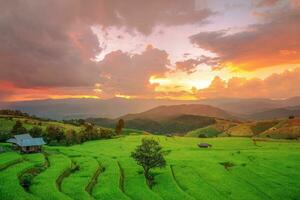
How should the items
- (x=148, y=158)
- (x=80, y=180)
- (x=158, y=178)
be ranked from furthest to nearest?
(x=148, y=158)
(x=158, y=178)
(x=80, y=180)

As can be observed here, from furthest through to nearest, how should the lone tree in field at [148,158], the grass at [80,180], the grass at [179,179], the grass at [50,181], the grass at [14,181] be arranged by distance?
the lone tree in field at [148,158]
the grass at [179,179]
the grass at [80,180]
the grass at [50,181]
the grass at [14,181]

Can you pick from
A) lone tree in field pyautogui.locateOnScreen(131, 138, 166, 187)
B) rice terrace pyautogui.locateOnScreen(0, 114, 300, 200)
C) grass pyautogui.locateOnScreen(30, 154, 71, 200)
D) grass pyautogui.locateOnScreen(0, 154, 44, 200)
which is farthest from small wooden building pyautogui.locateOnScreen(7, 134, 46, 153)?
lone tree in field pyautogui.locateOnScreen(131, 138, 166, 187)

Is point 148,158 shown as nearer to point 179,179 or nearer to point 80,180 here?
point 179,179

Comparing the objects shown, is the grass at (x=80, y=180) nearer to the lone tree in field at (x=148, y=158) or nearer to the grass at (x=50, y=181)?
the grass at (x=50, y=181)

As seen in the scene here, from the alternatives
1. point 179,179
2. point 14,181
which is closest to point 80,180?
point 14,181

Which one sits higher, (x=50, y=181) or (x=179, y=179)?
(x=50, y=181)

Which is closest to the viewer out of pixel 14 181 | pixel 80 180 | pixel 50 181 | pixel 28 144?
pixel 14 181

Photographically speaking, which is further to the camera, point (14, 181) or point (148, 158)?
point (148, 158)

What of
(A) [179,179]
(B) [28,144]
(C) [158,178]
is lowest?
(A) [179,179]

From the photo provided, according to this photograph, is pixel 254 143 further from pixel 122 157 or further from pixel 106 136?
A: pixel 106 136

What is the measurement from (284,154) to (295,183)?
104ft

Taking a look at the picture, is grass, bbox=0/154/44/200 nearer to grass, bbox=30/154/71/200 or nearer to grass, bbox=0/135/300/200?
grass, bbox=0/135/300/200

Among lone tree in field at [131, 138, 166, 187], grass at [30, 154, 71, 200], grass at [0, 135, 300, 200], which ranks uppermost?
lone tree in field at [131, 138, 166, 187]

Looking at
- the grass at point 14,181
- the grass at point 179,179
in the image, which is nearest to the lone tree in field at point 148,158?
the grass at point 179,179
